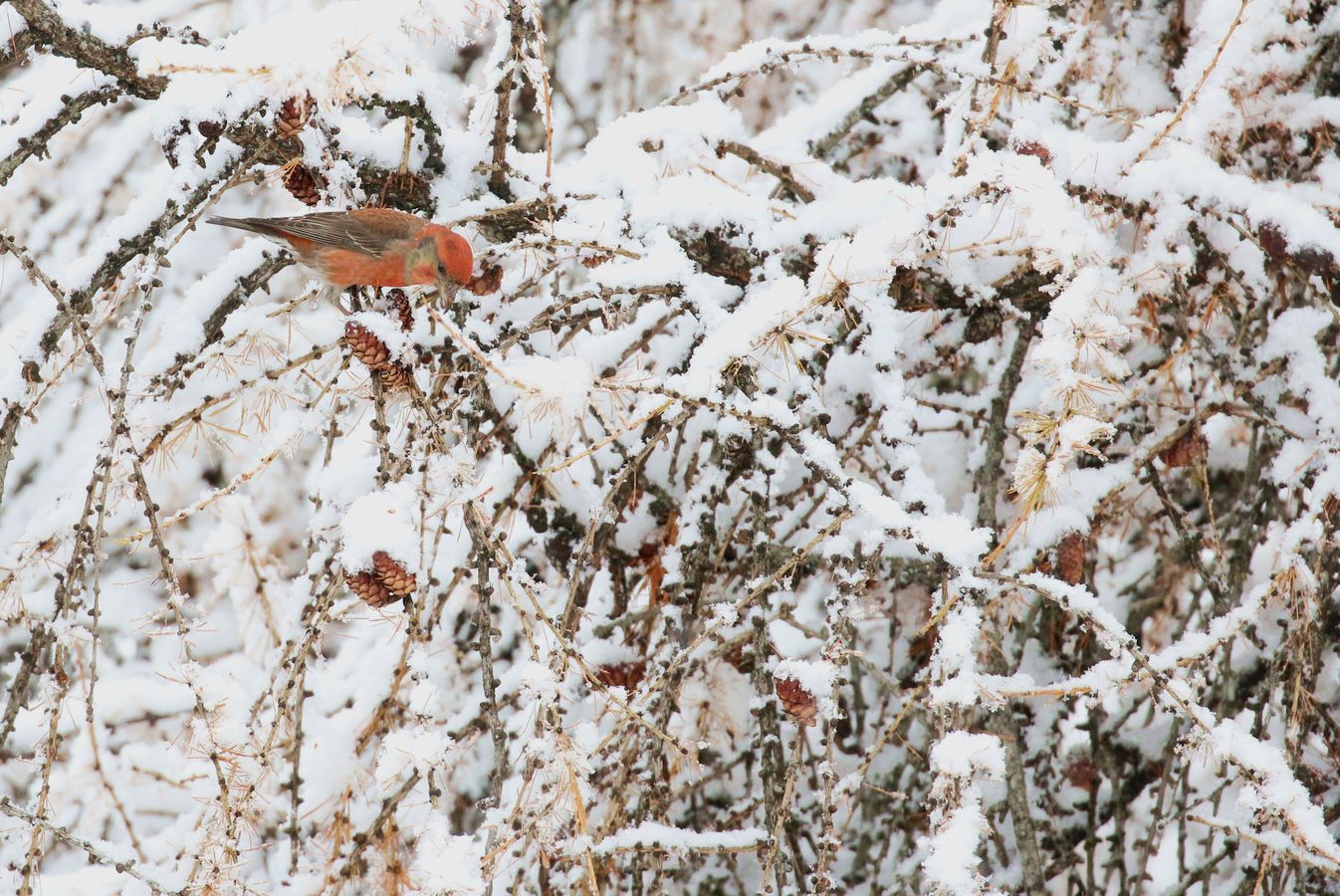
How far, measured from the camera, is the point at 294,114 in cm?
A: 143

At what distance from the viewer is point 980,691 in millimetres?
1258

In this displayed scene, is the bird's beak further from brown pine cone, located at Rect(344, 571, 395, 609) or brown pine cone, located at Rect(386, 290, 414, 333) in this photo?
brown pine cone, located at Rect(344, 571, 395, 609)

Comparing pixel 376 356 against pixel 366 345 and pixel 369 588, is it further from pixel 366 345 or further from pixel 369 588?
pixel 369 588

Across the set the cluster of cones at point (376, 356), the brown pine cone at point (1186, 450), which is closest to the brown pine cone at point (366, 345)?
the cluster of cones at point (376, 356)

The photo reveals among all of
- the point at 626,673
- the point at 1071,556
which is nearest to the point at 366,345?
the point at 626,673

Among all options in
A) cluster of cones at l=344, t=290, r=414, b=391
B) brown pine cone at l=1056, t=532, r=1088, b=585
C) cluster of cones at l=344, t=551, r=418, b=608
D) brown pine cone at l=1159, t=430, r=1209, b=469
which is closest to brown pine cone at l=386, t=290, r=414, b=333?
cluster of cones at l=344, t=290, r=414, b=391

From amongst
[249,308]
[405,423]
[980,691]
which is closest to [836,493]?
A: [980,691]

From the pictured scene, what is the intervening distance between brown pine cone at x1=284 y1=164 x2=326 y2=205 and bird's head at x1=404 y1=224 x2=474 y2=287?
18 cm

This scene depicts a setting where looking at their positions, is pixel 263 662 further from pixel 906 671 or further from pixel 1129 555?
pixel 1129 555

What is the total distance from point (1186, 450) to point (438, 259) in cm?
134

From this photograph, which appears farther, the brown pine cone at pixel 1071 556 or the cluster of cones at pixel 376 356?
the brown pine cone at pixel 1071 556

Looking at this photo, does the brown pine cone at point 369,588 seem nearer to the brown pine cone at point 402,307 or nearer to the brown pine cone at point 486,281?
the brown pine cone at point 402,307

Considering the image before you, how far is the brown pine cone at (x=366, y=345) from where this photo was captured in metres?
1.34

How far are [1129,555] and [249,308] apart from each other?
229cm
